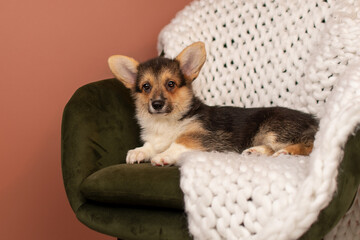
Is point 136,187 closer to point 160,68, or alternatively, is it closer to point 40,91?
point 160,68

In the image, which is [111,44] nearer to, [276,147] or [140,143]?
[140,143]

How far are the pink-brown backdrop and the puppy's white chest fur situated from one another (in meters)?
0.58

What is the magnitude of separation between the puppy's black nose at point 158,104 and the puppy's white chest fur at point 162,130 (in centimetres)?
13

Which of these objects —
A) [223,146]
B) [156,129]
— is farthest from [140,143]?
[223,146]

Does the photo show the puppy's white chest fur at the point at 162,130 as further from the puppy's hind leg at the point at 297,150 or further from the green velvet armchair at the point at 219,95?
the puppy's hind leg at the point at 297,150

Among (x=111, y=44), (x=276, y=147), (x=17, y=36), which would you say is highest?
(x=17, y=36)

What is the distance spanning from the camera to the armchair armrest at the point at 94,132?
1627 millimetres

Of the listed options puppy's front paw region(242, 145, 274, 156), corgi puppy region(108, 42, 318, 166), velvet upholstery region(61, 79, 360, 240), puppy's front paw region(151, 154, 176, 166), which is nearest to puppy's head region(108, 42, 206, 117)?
corgi puppy region(108, 42, 318, 166)

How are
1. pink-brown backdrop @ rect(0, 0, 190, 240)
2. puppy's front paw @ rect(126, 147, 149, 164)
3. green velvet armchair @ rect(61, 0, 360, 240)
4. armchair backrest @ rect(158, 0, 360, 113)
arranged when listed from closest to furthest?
green velvet armchair @ rect(61, 0, 360, 240)
puppy's front paw @ rect(126, 147, 149, 164)
armchair backrest @ rect(158, 0, 360, 113)
pink-brown backdrop @ rect(0, 0, 190, 240)

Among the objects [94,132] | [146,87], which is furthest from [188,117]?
[94,132]

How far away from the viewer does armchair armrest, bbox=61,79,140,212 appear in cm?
163

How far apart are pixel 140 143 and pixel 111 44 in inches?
28.6

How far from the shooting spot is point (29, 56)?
2141 millimetres

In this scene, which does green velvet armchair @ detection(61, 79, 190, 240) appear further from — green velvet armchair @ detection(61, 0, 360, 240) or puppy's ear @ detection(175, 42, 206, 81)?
puppy's ear @ detection(175, 42, 206, 81)
